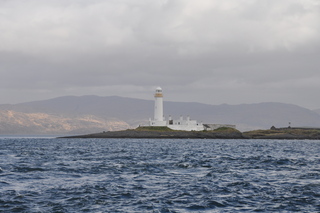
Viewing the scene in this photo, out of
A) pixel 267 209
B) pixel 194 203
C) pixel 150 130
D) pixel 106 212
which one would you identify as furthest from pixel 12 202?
pixel 150 130

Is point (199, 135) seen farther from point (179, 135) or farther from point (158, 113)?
point (158, 113)

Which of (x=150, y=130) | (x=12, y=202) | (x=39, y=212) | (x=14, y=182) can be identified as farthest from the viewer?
(x=150, y=130)

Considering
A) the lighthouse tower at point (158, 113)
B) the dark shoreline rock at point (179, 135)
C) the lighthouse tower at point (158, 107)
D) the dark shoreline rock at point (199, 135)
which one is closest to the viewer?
the dark shoreline rock at point (179, 135)

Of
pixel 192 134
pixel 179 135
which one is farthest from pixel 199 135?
pixel 179 135

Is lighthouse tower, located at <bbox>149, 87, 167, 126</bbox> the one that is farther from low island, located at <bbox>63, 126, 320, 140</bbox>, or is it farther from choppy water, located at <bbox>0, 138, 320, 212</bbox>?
choppy water, located at <bbox>0, 138, 320, 212</bbox>

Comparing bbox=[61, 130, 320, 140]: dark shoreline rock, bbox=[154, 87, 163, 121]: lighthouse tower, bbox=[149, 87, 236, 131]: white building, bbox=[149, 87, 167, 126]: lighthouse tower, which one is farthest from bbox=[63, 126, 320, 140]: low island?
bbox=[154, 87, 163, 121]: lighthouse tower

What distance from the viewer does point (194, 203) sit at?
26297 mm

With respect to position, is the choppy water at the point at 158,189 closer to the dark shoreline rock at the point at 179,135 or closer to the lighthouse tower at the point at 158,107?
the dark shoreline rock at the point at 179,135

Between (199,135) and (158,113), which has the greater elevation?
(158,113)

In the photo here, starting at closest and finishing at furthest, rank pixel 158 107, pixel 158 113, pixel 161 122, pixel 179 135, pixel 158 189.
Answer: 1. pixel 158 189
2. pixel 179 135
3. pixel 161 122
4. pixel 158 107
5. pixel 158 113

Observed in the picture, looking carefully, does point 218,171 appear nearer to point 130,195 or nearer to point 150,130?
point 130,195

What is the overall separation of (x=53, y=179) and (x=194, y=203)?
14325mm

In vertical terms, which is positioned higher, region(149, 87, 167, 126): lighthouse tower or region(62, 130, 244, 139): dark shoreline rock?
region(149, 87, 167, 126): lighthouse tower

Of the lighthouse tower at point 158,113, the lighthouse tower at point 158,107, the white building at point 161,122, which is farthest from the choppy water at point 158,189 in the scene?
the white building at point 161,122
